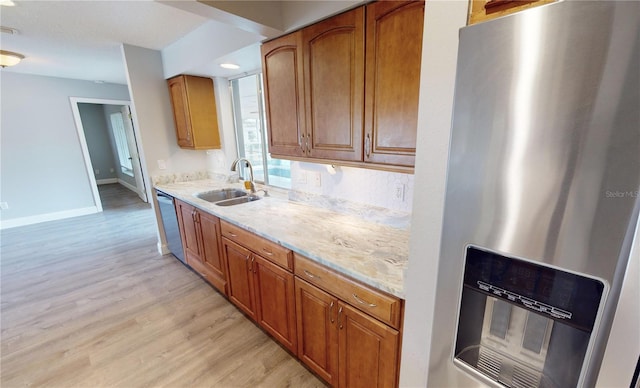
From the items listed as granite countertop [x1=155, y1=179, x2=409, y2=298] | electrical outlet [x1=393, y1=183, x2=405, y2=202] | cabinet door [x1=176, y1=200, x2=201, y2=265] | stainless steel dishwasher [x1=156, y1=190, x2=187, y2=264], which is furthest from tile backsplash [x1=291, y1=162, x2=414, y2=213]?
stainless steel dishwasher [x1=156, y1=190, x2=187, y2=264]

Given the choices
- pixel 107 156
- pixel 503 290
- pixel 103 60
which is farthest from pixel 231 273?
pixel 107 156

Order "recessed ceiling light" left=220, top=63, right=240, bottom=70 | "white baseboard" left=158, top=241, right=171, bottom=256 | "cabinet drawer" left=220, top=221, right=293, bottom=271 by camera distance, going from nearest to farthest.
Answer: "cabinet drawer" left=220, top=221, right=293, bottom=271, "recessed ceiling light" left=220, top=63, right=240, bottom=70, "white baseboard" left=158, top=241, right=171, bottom=256

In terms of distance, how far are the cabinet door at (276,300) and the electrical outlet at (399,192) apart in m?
0.79

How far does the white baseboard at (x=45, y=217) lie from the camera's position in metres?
4.28

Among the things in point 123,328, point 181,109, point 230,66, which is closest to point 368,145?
point 230,66

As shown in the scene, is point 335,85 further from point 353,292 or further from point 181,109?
point 181,109

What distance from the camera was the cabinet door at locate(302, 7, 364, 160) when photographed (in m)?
1.31

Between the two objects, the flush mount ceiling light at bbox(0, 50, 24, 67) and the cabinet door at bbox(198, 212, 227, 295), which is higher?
the flush mount ceiling light at bbox(0, 50, 24, 67)

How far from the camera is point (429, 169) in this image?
2.55 feet

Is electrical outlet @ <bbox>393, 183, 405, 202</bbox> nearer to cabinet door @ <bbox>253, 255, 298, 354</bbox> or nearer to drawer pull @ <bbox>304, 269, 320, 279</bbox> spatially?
drawer pull @ <bbox>304, 269, 320, 279</bbox>

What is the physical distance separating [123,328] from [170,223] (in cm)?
118

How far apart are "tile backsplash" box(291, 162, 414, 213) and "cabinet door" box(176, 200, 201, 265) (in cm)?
106

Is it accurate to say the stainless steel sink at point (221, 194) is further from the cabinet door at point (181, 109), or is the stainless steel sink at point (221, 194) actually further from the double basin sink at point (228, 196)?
the cabinet door at point (181, 109)

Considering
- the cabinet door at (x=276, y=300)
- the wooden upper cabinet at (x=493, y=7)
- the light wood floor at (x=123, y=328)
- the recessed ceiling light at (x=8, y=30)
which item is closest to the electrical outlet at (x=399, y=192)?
the cabinet door at (x=276, y=300)
